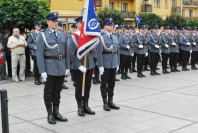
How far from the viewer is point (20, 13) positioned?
1233 centimetres

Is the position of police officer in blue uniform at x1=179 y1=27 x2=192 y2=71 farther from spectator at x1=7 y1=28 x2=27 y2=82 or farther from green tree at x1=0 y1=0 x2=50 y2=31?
spectator at x1=7 y1=28 x2=27 y2=82

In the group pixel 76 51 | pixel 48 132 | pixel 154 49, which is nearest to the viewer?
pixel 48 132

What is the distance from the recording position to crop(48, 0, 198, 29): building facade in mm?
37531

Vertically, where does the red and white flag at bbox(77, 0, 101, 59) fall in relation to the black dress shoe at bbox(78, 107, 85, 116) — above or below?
above

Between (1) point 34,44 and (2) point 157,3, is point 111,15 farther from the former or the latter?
(1) point 34,44

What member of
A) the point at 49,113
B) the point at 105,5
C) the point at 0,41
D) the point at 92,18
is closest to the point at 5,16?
the point at 0,41

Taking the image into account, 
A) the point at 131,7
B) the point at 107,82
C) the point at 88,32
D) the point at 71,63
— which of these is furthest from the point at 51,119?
the point at 131,7

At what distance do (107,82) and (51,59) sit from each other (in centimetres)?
166

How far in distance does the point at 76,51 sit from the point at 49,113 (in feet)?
4.43

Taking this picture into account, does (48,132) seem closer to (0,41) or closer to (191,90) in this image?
(191,90)

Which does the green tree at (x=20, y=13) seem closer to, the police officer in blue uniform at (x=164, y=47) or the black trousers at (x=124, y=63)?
the black trousers at (x=124, y=63)

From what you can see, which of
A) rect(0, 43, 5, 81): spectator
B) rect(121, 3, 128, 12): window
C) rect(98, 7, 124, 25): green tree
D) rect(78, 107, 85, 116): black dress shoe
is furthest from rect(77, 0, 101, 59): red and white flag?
rect(121, 3, 128, 12): window

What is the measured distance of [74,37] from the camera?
7.21 metres

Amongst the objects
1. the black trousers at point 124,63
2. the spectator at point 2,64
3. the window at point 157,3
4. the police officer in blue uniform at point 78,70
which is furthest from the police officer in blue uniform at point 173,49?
the window at point 157,3
